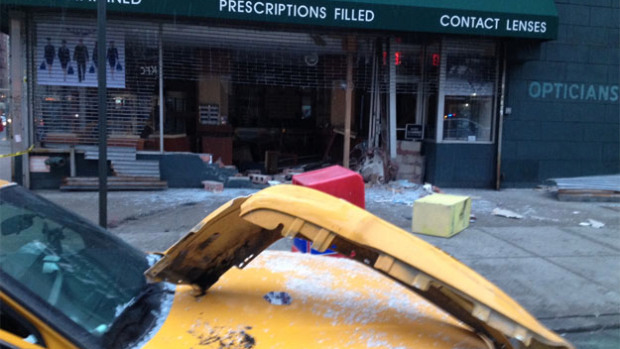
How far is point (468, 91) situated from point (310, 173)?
7146 millimetres

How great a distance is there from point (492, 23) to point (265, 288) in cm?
886

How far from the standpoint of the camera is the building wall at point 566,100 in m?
11.4

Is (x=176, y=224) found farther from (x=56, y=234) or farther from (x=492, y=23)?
(x=492, y=23)

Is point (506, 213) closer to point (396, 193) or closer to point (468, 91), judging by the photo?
point (396, 193)

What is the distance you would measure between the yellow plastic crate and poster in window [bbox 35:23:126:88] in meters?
6.19

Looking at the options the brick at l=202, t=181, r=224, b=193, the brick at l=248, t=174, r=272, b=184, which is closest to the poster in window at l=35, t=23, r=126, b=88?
the brick at l=202, t=181, r=224, b=193

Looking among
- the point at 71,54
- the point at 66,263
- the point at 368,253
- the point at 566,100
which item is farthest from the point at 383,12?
the point at 66,263

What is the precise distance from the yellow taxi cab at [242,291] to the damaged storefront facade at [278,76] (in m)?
7.23

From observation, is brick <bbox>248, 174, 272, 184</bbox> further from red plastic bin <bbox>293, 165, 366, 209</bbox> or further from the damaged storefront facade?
red plastic bin <bbox>293, 165, 366, 209</bbox>

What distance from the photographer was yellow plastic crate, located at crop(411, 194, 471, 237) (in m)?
7.19

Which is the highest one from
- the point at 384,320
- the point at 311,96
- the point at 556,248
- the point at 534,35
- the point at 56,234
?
the point at 534,35

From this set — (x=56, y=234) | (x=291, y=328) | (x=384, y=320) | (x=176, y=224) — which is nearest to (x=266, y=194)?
(x=291, y=328)

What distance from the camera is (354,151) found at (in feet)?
39.5

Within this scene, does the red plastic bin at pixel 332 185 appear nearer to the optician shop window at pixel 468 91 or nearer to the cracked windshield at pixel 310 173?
the cracked windshield at pixel 310 173
